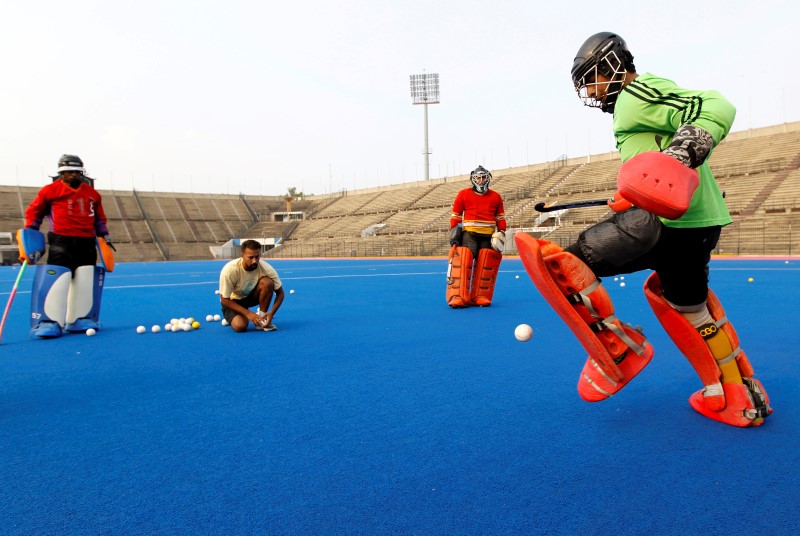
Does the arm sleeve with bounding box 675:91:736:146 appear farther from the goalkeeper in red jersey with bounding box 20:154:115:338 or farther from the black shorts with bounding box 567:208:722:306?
the goalkeeper in red jersey with bounding box 20:154:115:338

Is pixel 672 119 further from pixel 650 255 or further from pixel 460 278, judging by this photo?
pixel 460 278

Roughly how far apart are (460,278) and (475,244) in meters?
0.59

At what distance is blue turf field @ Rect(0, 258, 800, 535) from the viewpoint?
181 centimetres

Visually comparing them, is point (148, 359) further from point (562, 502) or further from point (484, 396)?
point (562, 502)

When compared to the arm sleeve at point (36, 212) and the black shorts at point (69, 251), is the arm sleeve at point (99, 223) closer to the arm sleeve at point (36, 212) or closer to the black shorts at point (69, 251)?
the black shorts at point (69, 251)

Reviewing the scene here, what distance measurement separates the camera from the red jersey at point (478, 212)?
8281mm

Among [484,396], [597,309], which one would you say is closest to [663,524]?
[597,309]

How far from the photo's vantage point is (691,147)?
2.19 m

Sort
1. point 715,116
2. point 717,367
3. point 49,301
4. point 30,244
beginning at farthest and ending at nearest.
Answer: point 49,301, point 30,244, point 717,367, point 715,116

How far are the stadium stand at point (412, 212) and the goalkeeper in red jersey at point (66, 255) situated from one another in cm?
2637

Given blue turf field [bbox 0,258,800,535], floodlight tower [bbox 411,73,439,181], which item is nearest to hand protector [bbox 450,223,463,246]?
blue turf field [bbox 0,258,800,535]

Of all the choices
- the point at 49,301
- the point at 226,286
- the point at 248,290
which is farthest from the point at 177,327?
the point at 49,301

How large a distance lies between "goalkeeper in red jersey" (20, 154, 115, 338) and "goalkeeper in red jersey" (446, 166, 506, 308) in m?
4.50

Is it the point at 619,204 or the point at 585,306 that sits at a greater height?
the point at 619,204
